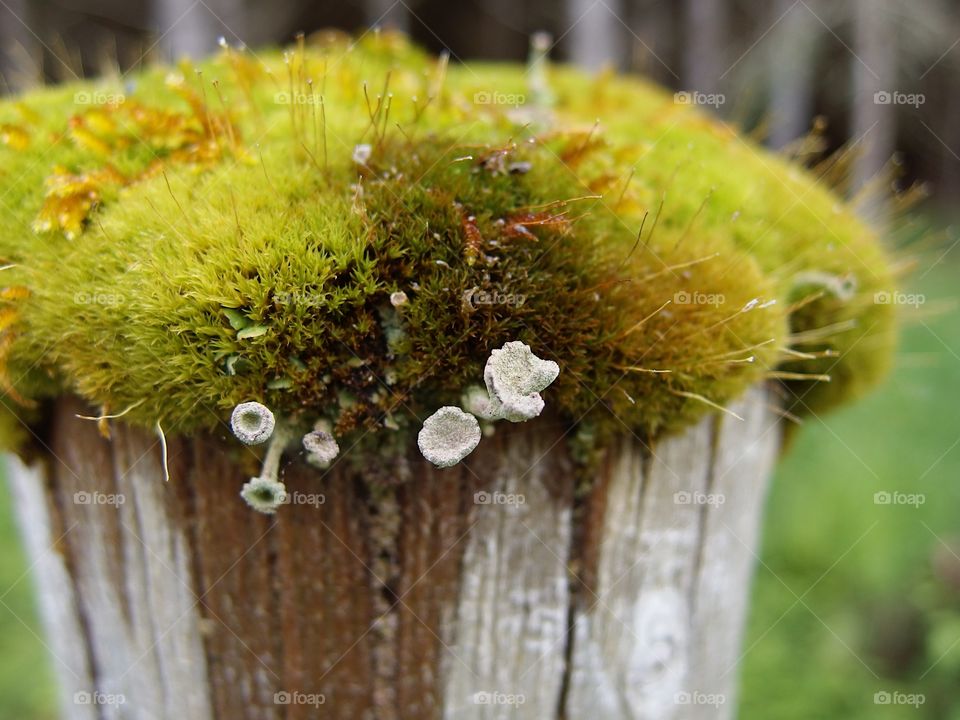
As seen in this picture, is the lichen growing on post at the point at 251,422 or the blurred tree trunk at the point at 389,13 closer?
the lichen growing on post at the point at 251,422

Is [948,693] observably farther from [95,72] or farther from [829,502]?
[95,72]

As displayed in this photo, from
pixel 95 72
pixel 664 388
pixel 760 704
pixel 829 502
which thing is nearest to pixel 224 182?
pixel 664 388

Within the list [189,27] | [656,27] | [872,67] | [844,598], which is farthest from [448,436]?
[656,27]

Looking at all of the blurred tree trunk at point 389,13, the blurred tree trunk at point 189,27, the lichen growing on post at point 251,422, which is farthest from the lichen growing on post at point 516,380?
the blurred tree trunk at point 389,13

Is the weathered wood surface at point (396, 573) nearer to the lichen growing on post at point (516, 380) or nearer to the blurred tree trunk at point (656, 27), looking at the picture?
the lichen growing on post at point (516, 380)

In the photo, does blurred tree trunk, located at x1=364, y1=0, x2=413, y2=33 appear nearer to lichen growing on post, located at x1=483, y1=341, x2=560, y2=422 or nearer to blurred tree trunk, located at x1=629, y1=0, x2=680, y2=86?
blurred tree trunk, located at x1=629, y1=0, x2=680, y2=86

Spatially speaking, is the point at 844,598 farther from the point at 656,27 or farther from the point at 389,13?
the point at 656,27

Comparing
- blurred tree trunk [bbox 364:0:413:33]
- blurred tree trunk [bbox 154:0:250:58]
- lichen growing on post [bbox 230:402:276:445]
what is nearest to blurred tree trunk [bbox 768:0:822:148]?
blurred tree trunk [bbox 364:0:413:33]
